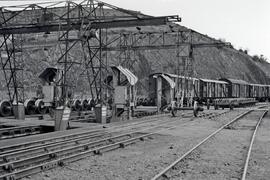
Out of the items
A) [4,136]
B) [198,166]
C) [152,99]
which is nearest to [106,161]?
[198,166]

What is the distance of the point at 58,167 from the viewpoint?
8.22 m

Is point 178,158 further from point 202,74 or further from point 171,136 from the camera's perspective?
point 202,74

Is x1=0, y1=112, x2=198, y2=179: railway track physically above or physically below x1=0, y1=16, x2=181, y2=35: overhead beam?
below

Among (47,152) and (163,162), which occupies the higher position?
(47,152)

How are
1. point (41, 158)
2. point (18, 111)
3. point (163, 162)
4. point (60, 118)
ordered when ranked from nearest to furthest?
1. point (41, 158)
2. point (163, 162)
3. point (60, 118)
4. point (18, 111)

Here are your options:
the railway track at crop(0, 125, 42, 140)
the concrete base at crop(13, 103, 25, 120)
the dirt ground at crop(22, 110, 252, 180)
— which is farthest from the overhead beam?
the dirt ground at crop(22, 110, 252, 180)

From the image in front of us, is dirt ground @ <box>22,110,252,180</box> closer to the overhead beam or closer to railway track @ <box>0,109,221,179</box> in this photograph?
railway track @ <box>0,109,221,179</box>

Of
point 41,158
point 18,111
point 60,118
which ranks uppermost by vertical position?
point 18,111

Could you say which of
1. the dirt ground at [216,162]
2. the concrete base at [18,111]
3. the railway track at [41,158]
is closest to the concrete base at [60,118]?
the railway track at [41,158]

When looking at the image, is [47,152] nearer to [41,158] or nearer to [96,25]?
[41,158]

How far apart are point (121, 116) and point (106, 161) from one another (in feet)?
37.7

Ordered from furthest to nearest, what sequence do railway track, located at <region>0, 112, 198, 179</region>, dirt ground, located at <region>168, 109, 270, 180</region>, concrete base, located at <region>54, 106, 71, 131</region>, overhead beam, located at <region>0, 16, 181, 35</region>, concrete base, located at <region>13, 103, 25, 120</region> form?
concrete base, located at <region>13, 103, 25, 120</region> → overhead beam, located at <region>0, 16, 181, 35</region> → concrete base, located at <region>54, 106, 71, 131</region> → dirt ground, located at <region>168, 109, 270, 180</region> → railway track, located at <region>0, 112, 198, 179</region>

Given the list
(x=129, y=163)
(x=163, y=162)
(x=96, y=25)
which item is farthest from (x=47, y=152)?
(x=96, y=25)

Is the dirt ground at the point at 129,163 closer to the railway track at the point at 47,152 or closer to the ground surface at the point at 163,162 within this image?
the ground surface at the point at 163,162
